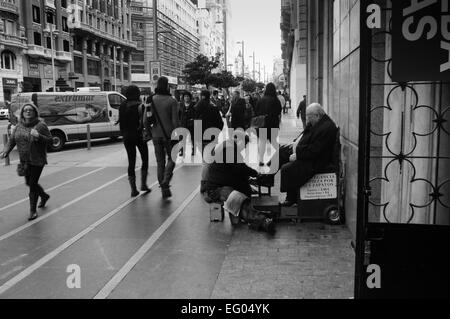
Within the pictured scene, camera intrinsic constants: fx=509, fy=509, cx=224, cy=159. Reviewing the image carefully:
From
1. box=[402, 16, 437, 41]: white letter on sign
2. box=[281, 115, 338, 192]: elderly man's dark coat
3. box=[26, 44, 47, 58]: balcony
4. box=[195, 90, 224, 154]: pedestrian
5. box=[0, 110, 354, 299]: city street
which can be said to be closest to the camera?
box=[402, 16, 437, 41]: white letter on sign

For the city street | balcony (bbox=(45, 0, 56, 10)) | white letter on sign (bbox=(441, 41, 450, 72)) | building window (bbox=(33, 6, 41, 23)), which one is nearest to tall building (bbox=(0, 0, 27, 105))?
building window (bbox=(33, 6, 41, 23))

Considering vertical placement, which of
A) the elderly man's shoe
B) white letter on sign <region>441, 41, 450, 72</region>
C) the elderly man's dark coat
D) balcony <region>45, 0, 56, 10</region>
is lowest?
the elderly man's shoe

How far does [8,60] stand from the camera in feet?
184

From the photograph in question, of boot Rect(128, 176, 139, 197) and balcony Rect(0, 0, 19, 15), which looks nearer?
boot Rect(128, 176, 139, 197)

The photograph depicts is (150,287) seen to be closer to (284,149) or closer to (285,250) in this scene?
(285,250)

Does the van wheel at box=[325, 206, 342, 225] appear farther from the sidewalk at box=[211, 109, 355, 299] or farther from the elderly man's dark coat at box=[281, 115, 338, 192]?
the elderly man's dark coat at box=[281, 115, 338, 192]

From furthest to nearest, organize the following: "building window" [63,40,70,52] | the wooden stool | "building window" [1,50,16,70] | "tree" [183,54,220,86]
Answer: "building window" [63,40,70,52], "tree" [183,54,220,86], "building window" [1,50,16,70], the wooden stool

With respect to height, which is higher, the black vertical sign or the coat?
the black vertical sign

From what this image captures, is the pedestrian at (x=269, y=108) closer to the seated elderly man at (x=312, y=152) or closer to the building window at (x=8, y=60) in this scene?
the seated elderly man at (x=312, y=152)

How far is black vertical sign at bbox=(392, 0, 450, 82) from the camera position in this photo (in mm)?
3520

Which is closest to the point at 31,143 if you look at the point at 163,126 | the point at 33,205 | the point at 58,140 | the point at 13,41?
the point at 33,205

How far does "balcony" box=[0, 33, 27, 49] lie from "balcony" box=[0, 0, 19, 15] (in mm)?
2651

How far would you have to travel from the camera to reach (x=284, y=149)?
794 cm

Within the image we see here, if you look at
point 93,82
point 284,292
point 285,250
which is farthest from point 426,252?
point 93,82
